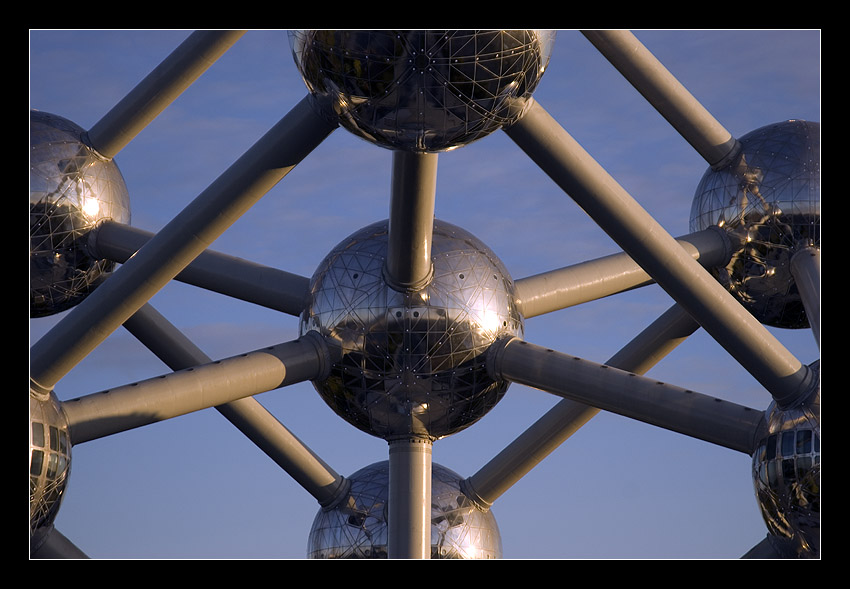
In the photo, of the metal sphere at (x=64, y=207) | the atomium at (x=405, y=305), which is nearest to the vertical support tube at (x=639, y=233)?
the atomium at (x=405, y=305)

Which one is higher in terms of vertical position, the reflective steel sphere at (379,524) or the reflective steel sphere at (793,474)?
the reflective steel sphere at (379,524)

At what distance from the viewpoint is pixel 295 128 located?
11.0 meters

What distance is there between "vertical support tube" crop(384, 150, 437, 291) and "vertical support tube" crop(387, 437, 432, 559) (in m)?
1.83

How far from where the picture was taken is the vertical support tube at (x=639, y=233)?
10.6 meters

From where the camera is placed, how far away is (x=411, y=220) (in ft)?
39.5

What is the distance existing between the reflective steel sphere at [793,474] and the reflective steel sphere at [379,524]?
5.25 meters

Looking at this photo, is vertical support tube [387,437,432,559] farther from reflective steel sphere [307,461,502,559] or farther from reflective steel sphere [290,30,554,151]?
reflective steel sphere [290,30,554,151]

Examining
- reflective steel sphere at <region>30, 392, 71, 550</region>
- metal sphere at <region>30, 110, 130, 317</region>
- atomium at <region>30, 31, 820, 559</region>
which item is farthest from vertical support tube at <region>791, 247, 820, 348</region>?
metal sphere at <region>30, 110, 130, 317</region>

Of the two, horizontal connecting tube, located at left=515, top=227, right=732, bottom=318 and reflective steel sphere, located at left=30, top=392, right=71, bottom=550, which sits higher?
horizontal connecting tube, located at left=515, top=227, right=732, bottom=318

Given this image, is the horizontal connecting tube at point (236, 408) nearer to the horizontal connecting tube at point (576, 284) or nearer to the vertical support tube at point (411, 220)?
the vertical support tube at point (411, 220)

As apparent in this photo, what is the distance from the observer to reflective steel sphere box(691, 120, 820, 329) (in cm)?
1454

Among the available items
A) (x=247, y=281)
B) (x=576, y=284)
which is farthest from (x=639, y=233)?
(x=247, y=281)

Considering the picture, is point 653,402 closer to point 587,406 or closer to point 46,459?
point 587,406

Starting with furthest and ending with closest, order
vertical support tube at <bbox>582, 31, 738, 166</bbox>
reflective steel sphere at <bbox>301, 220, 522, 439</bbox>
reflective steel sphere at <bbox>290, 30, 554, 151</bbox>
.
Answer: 1. vertical support tube at <bbox>582, 31, 738, 166</bbox>
2. reflective steel sphere at <bbox>301, 220, 522, 439</bbox>
3. reflective steel sphere at <bbox>290, 30, 554, 151</bbox>
